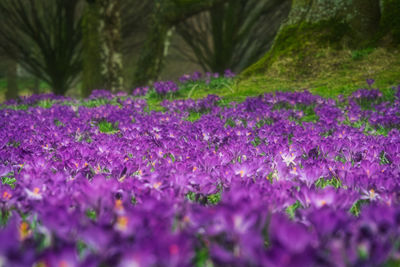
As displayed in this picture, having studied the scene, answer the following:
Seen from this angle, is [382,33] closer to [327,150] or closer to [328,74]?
[328,74]

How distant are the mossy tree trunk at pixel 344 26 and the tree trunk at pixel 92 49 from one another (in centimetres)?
536

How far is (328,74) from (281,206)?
5.85 metres

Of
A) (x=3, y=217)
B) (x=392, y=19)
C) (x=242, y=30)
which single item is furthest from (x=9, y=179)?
(x=242, y=30)

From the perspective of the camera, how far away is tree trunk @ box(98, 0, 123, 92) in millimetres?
9734

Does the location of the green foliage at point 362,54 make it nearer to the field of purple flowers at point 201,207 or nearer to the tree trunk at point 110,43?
the field of purple flowers at point 201,207

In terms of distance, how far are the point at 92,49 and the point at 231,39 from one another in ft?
26.6

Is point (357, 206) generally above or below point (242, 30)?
above

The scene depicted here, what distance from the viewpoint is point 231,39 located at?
1630cm

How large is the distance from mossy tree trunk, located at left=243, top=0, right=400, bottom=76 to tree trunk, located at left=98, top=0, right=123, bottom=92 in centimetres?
519

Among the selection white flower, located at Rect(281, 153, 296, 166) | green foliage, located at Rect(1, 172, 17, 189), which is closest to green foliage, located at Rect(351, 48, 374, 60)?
white flower, located at Rect(281, 153, 296, 166)

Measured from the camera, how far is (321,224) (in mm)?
914

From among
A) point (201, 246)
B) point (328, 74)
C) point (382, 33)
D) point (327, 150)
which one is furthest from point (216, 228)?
point (382, 33)

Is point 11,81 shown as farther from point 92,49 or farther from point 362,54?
point 362,54

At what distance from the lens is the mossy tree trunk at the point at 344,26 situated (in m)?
6.37
